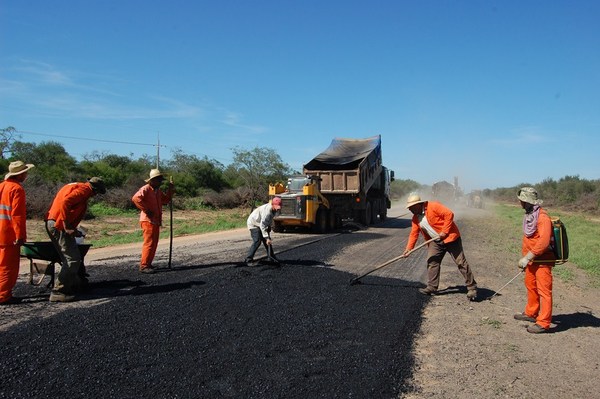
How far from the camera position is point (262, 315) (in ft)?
15.8

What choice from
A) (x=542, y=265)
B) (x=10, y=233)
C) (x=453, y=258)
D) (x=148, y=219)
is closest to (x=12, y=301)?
(x=10, y=233)

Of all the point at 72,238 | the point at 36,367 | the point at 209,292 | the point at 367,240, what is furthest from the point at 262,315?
the point at 367,240

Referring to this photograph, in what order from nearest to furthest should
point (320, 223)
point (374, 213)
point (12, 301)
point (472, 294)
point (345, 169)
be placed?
point (12, 301)
point (472, 294)
point (320, 223)
point (345, 169)
point (374, 213)

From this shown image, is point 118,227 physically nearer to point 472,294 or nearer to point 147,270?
point 147,270

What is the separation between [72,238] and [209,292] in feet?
5.98

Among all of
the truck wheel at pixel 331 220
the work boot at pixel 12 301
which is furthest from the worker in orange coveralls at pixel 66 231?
the truck wheel at pixel 331 220

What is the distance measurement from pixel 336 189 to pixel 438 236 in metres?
9.80

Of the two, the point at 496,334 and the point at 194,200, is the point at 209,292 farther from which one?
the point at 194,200

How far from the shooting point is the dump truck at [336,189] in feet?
44.8

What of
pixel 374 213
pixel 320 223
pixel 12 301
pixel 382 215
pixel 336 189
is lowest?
pixel 12 301

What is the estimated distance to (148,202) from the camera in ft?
22.8

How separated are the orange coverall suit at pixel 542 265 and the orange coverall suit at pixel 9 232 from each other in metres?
5.92

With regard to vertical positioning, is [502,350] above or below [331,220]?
below

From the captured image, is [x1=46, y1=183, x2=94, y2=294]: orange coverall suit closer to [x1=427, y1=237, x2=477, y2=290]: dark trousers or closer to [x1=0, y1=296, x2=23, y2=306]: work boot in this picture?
[x1=0, y1=296, x2=23, y2=306]: work boot
